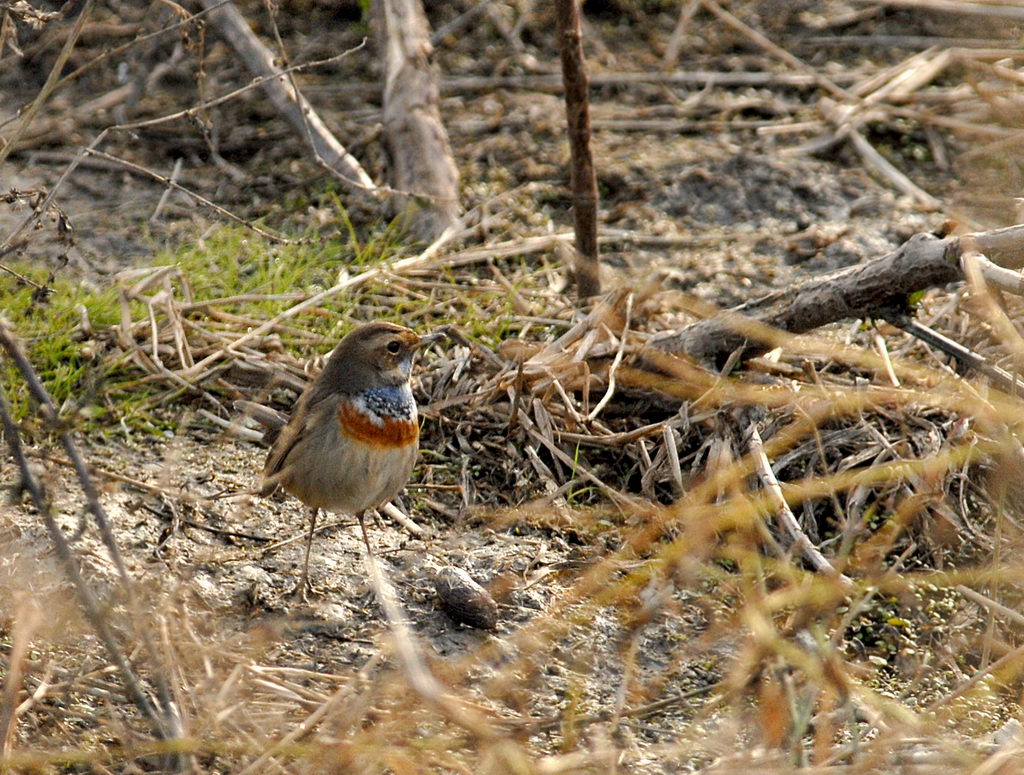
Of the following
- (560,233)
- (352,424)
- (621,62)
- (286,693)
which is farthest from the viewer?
(621,62)

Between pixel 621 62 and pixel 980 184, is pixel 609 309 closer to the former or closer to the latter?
pixel 980 184

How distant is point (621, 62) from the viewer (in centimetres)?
865

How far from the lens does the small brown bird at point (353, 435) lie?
181 inches

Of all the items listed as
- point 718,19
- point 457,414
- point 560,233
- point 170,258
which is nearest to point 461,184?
point 560,233

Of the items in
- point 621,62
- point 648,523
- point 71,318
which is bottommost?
point 648,523

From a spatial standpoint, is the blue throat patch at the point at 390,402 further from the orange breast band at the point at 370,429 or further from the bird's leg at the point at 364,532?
the bird's leg at the point at 364,532

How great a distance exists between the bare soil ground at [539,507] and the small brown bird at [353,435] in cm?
29

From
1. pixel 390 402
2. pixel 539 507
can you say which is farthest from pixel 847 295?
pixel 390 402

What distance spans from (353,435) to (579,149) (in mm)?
1940

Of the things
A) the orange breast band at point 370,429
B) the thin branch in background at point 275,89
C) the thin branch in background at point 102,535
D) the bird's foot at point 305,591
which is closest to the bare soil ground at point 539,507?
the bird's foot at point 305,591

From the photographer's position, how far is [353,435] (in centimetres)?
463

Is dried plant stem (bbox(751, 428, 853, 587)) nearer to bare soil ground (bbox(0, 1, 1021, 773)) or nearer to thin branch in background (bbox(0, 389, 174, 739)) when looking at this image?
bare soil ground (bbox(0, 1, 1021, 773))

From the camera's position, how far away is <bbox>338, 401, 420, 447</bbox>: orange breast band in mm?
4633

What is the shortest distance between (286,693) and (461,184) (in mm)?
4178
